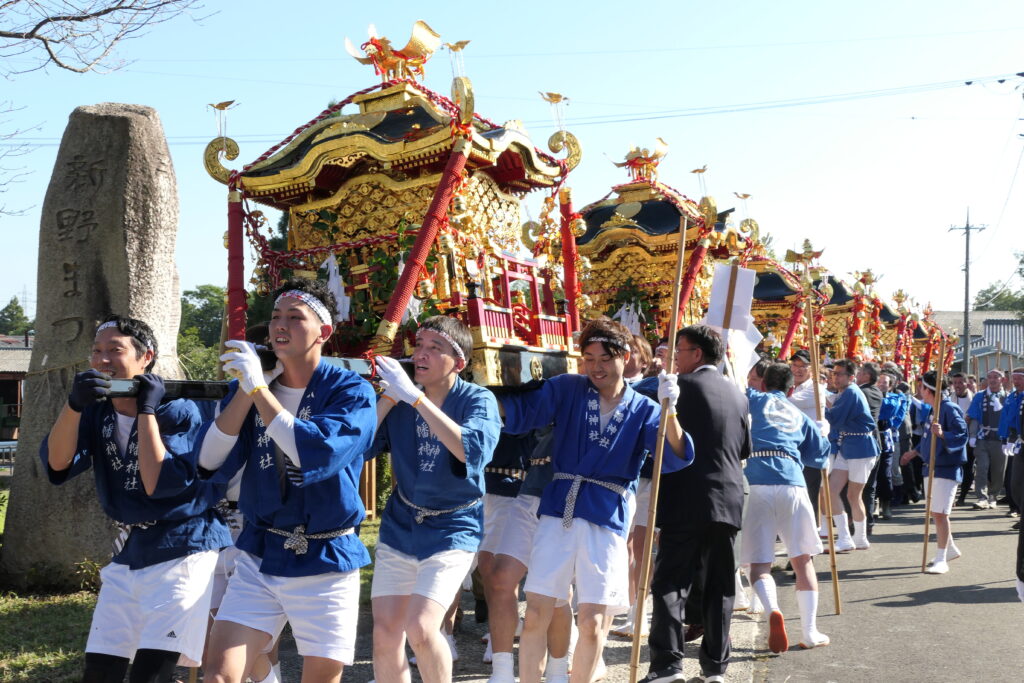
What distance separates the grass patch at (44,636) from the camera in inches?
209

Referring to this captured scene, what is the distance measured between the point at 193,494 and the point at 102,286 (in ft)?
13.6

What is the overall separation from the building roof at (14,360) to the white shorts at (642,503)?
87.0ft

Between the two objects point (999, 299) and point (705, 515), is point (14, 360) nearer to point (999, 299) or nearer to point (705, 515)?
point (705, 515)

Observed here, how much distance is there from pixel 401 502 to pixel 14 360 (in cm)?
3025

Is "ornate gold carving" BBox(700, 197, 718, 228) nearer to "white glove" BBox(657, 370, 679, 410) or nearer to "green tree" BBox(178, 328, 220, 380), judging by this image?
"white glove" BBox(657, 370, 679, 410)

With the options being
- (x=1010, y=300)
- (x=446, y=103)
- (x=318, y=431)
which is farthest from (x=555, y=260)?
(x=1010, y=300)

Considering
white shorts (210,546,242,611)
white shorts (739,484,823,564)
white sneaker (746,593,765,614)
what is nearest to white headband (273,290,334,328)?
white shorts (210,546,242,611)

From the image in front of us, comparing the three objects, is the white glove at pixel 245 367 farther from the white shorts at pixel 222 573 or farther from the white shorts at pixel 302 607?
the white shorts at pixel 222 573

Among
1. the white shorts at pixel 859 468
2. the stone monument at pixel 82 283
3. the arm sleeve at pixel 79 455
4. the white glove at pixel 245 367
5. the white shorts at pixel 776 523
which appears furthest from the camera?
the white shorts at pixel 859 468

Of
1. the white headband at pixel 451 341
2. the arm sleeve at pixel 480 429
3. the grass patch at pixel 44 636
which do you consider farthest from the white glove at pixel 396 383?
the grass patch at pixel 44 636

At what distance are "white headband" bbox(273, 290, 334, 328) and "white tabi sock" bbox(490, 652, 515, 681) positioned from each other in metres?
2.28

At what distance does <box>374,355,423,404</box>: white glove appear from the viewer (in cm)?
380

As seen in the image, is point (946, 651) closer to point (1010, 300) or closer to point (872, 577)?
point (872, 577)

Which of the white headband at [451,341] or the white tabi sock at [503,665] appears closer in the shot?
the white headband at [451,341]
